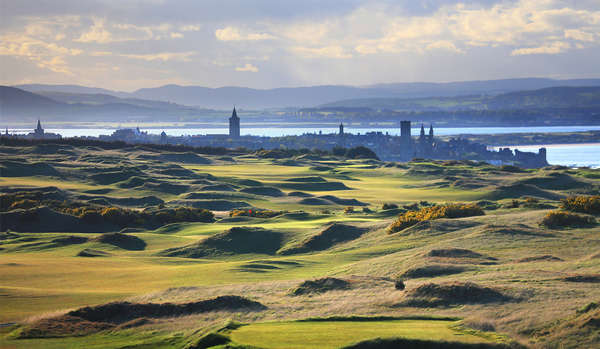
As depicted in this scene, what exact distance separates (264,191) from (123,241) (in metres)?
34.6

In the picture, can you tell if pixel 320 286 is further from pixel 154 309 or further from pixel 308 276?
pixel 308 276

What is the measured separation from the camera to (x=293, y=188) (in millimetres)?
76000

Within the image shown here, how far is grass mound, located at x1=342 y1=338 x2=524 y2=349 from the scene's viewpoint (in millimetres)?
11984

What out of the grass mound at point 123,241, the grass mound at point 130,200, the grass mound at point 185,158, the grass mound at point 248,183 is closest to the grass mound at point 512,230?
the grass mound at point 123,241

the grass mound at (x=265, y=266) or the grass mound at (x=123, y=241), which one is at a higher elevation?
the grass mound at (x=265, y=266)

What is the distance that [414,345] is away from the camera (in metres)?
12.0

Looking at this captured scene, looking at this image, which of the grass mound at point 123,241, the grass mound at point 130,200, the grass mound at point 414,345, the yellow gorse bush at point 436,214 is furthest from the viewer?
the grass mound at point 130,200

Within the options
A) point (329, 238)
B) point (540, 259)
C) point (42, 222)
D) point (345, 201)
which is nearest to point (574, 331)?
point (540, 259)

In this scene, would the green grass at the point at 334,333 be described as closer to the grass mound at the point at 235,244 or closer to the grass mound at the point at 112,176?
the grass mound at the point at 235,244

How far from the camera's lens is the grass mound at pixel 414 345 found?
11984 mm

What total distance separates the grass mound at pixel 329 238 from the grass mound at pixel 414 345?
18.3 metres

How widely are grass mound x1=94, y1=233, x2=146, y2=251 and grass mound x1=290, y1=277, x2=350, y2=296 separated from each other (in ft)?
55.2

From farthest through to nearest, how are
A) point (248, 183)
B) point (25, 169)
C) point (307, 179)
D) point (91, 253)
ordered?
point (307, 179) → point (25, 169) → point (248, 183) → point (91, 253)

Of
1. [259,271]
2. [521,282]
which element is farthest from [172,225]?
[521,282]
